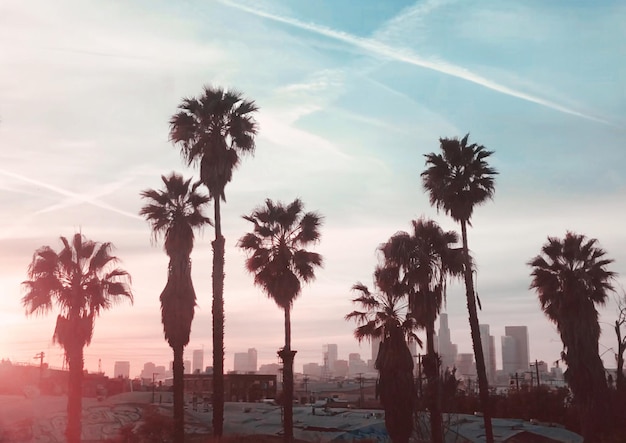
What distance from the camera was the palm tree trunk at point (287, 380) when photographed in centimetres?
3638

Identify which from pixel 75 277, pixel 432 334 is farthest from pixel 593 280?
pixel 75 277

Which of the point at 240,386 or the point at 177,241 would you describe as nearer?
the point at 177,241

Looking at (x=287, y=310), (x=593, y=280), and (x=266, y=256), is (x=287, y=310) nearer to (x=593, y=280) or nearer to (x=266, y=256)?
(x=266, y=256)

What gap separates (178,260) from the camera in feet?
122

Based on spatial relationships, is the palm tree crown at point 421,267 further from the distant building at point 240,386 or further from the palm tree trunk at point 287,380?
the distant building at point 240,386

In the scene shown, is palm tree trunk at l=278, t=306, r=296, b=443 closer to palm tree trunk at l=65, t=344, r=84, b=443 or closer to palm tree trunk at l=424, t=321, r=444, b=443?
palm tree trunk at l=424, t=321, r=444, b=443

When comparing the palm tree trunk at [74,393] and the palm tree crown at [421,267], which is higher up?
the palm tree crown at [421,267]

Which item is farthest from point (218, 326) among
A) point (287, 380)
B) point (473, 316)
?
point (473, 316)

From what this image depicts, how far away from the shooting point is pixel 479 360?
37625 millimetres

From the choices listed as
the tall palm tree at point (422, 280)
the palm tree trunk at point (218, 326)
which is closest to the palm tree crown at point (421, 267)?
the tall palm tree at point (422, 280)

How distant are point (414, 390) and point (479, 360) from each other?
575cm

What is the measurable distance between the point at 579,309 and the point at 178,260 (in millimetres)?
22739

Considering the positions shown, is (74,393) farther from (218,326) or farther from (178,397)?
(218,326)

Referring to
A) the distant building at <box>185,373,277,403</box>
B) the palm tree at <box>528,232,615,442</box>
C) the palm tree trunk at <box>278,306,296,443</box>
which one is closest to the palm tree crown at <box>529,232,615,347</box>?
the palm tree at <box>528,232,615,442</box>
